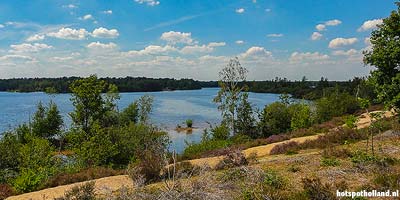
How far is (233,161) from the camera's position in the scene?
1202 cm

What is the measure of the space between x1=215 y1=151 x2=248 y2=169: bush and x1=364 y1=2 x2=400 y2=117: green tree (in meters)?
6.96

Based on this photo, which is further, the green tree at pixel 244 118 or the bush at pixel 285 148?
the green tree at pixel 244 118

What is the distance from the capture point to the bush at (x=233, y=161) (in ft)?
39.2

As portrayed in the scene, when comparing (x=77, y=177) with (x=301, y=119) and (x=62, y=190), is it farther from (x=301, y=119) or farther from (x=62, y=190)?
(x=301, y=119)

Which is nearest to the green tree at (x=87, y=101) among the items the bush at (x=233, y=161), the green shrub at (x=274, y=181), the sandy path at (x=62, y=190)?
the sandy path at (x=62, y=190)

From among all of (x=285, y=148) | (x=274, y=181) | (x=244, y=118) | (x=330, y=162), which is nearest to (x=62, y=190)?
(x=274, y=181)

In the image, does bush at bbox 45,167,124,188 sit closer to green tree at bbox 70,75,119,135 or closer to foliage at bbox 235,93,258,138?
green tree at bbox 70,75,119,135

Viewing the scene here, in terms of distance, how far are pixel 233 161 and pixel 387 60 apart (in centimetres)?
786

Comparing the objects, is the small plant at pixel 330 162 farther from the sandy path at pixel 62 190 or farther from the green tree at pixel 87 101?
the green tree at pixel 87 101

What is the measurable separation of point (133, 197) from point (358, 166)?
19.7 feet

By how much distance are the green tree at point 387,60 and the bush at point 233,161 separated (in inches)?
274

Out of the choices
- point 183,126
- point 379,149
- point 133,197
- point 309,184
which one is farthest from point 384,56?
point 183,126

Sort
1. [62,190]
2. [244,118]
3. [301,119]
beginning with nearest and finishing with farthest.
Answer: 1. [62,190]
2. [301,119]
3. [244,118]

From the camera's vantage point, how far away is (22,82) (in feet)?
510
